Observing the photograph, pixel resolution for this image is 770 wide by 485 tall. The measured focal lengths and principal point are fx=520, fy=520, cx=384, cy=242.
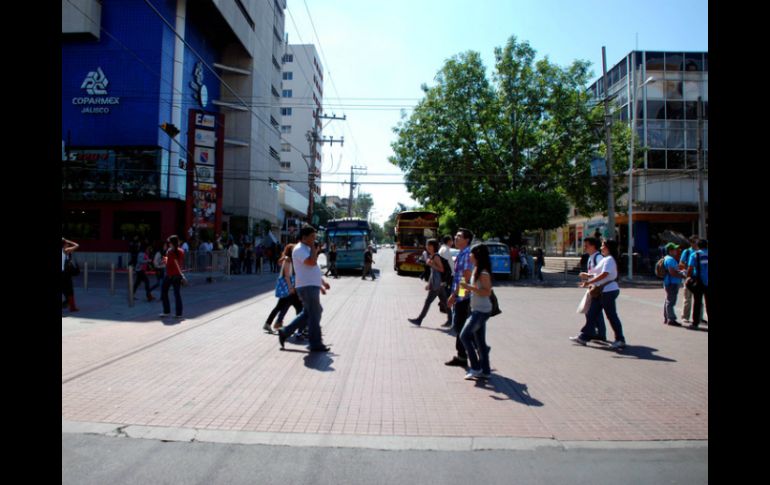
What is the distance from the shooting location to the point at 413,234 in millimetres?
27312

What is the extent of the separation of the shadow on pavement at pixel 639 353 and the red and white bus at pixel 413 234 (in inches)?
737

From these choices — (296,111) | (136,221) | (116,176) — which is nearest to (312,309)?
(136,221)

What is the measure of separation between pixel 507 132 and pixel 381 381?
25782mm

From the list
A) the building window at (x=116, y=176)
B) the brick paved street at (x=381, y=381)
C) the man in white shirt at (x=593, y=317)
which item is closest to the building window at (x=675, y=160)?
the brick paved street at (x=381, y=381)

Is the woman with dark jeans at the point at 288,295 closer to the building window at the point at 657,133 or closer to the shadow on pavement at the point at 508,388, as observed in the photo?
the shadow on pavement at the point at 508,388

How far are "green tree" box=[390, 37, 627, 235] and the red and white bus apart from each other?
272 centimetres

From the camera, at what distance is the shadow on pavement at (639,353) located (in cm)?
766

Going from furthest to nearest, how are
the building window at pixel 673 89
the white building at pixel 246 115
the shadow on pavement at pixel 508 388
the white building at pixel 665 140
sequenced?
the white building at pixel 246 115
the building window at pixel 673 89
the white building at pixel 665 140
the shadow on pavement at pixel 508 388

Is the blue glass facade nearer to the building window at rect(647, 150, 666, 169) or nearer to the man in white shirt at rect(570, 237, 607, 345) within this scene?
the man in white shirt at rect(570, 237, 607, 345)

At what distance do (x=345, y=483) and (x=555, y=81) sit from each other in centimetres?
3019

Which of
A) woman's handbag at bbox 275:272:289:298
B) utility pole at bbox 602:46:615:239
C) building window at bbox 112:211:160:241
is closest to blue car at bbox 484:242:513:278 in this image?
utility pole at bbox 602:46:615:239
